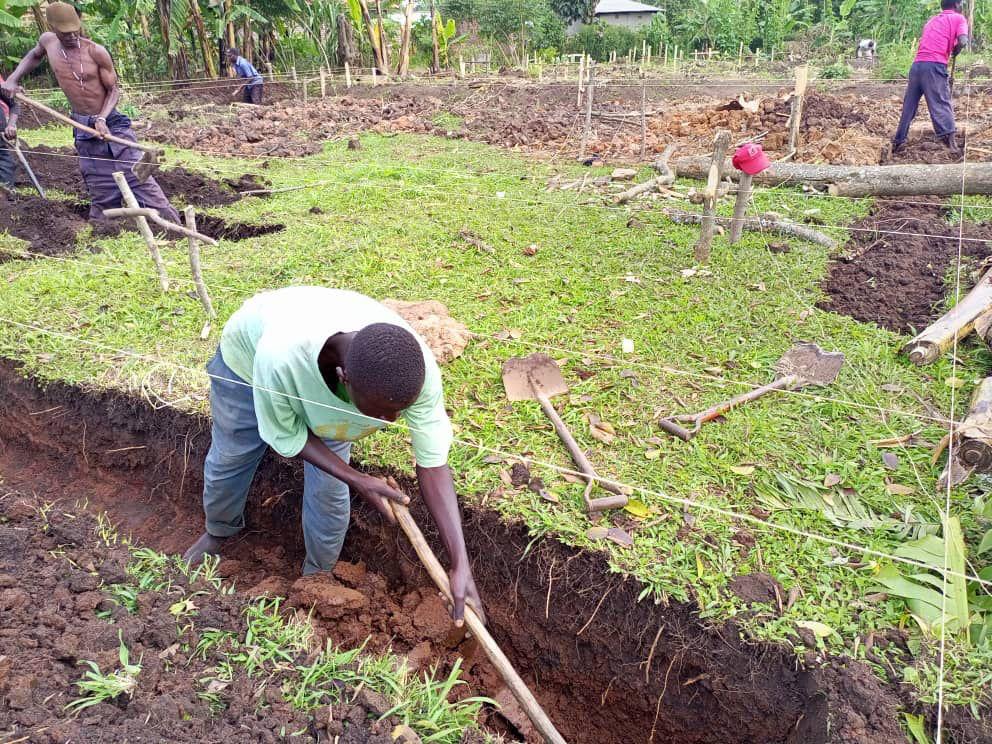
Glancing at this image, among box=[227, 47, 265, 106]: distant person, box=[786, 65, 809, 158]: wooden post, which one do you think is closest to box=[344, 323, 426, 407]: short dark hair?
box=[786, 65, 809, 158]: wooden post

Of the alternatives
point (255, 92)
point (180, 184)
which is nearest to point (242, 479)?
→ point (180, 184)

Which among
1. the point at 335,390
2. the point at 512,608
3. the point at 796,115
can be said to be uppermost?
the point at 796,115

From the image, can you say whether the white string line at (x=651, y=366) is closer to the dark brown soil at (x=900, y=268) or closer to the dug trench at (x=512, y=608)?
the dark brown soil at (x=900, y=268)

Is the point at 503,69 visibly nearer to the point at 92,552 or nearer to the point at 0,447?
the point at 0,447

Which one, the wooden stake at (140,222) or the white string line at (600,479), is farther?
the wooden stake at (140,222)

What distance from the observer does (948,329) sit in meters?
4.16

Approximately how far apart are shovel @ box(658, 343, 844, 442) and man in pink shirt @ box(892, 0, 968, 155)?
241 inches

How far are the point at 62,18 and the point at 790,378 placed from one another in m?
6.61

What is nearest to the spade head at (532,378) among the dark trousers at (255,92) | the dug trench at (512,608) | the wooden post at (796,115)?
the dug trench at (512,608)

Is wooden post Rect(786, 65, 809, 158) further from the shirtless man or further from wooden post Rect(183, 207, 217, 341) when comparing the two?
the shirtless man

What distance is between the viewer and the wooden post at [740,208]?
5461mm

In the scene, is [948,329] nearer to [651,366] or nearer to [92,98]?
[651,366]

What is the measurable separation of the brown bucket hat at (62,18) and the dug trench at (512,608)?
339cm

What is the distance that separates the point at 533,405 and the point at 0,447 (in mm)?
3623
